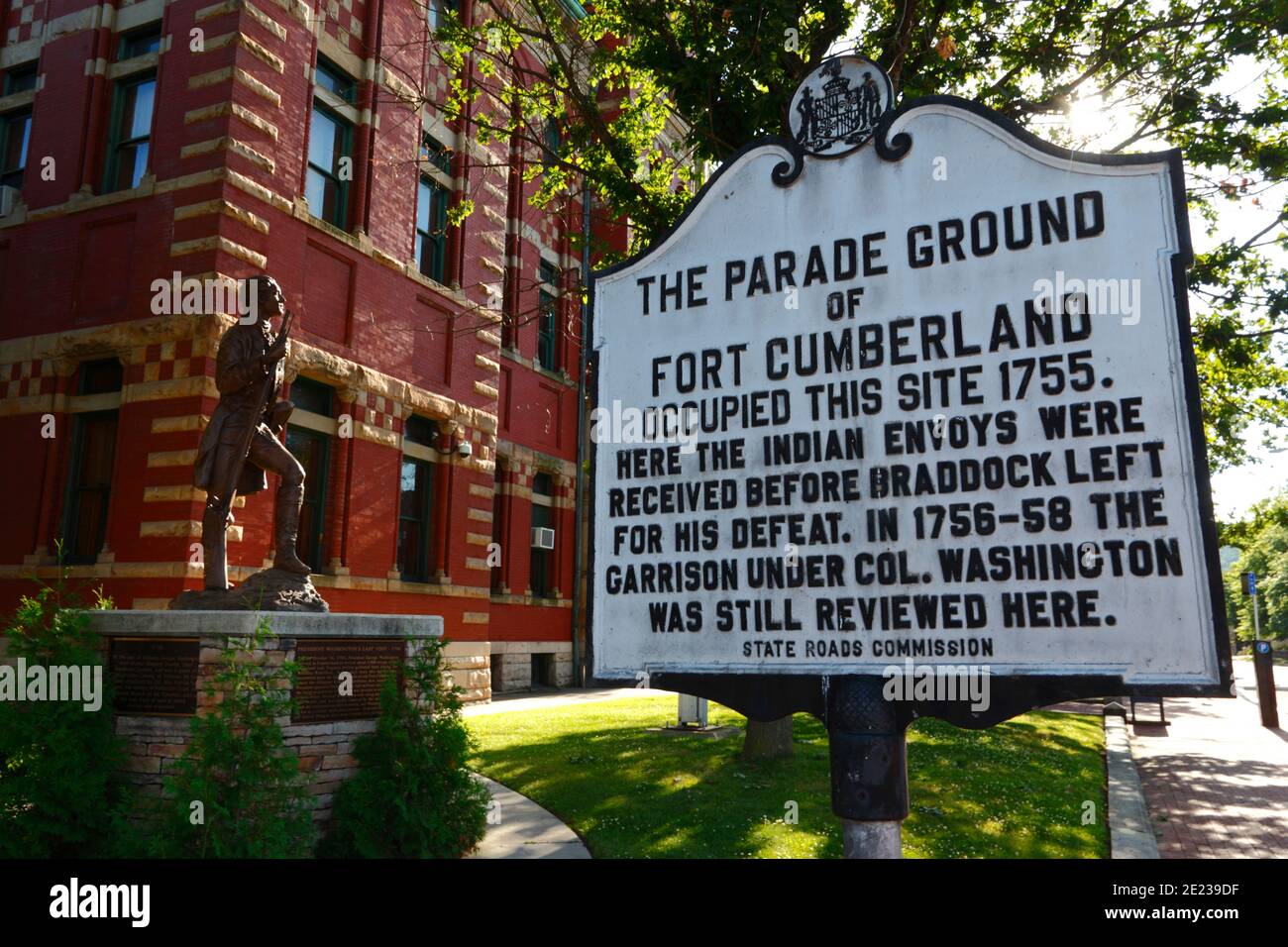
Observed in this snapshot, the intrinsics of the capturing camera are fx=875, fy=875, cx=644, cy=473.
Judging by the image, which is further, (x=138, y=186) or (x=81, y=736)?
(x=138, y=186)

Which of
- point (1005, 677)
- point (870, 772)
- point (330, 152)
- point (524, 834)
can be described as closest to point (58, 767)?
point (524, 834)

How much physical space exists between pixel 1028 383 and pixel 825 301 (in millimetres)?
778

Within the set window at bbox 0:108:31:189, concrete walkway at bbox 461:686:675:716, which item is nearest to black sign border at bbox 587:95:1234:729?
concrete walkway at bbox 461:686:675:716

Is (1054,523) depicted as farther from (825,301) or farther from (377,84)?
(377,84)

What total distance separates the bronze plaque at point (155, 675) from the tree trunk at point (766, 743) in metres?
6.07

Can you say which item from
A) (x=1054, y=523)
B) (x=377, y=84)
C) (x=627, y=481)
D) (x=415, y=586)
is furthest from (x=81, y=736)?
(x=377, y=84)

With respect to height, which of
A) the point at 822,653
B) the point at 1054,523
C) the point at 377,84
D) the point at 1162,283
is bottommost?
the point at 822,653

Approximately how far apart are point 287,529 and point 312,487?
7444 millimetres

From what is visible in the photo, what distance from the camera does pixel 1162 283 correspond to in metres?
2.72

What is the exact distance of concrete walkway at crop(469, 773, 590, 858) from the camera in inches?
273

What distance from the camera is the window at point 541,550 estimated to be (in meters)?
24.3

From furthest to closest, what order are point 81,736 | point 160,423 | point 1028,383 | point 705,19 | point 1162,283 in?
point 160,423 < point 705,19 < point 81,736 < point 1028,383 < point 1162,283

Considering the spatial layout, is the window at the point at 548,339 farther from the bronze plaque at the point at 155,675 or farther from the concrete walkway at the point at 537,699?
the bronze plaque at the point at 155,675

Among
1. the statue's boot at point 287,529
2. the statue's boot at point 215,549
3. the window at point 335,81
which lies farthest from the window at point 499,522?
the statue's boot at point 215,549
